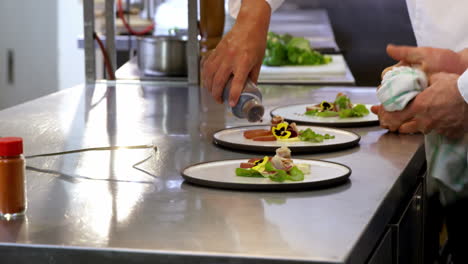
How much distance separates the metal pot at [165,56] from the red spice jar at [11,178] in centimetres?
199

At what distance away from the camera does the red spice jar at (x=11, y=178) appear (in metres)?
1.08

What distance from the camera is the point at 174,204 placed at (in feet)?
3.94

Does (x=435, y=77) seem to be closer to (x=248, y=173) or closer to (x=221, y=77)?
(x=221, y=77)

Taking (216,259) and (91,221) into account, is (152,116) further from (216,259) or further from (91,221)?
(216,259)

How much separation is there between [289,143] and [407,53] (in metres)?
0.40

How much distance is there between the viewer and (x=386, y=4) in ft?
17.9

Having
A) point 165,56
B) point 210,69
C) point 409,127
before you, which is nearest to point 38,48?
point 165,56

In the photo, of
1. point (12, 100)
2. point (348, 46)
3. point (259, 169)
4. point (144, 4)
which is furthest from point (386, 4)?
point (259, 169)

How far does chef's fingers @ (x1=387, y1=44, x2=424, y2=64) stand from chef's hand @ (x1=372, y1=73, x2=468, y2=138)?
62 mm

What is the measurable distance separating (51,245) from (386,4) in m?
4.77

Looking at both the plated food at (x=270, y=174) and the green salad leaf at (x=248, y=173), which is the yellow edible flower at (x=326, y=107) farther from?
the green salad leaf at (x=248, y=173)

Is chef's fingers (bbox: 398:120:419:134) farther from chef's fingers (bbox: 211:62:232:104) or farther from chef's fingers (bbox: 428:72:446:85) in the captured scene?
chef's fingers (bbox: 211:62:232:104)

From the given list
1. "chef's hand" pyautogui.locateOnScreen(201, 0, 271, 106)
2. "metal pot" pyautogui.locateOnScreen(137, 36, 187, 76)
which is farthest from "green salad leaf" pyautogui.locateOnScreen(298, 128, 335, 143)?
"metal pot" pyautogui.locateOnScreen(137, 36, 187, 76)

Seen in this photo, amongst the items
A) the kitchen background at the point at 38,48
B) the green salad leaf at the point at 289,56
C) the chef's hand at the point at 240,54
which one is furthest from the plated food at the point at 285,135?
the kitchen background at the point at 38,48
